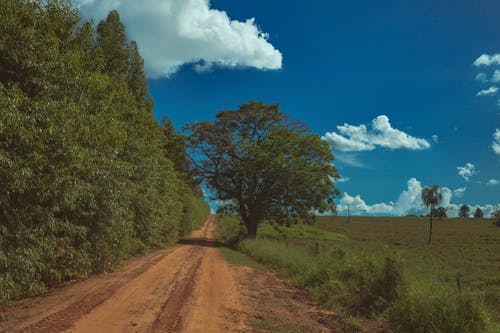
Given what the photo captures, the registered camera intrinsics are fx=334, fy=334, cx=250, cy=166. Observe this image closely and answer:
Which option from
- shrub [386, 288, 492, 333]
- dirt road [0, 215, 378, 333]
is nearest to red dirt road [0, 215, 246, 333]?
dirt road [0, 215, 378, 333]

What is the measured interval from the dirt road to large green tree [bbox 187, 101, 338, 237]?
56.1 feet

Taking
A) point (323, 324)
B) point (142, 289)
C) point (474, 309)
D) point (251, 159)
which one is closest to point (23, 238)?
point (142, 289)

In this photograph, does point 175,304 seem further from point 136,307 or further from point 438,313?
point 438,313

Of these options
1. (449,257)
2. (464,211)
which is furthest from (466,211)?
(449,257)

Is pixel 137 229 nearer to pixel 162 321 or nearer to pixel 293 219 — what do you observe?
pixel 162 321

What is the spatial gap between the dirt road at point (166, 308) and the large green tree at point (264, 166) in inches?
673

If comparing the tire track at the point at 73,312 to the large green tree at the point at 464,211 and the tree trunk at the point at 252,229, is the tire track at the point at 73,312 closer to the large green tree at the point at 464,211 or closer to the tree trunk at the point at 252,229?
the tree trunk at the point at 252,229

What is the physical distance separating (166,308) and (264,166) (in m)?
21.6

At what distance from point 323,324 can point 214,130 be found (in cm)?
2516

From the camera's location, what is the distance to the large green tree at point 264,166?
2875cm

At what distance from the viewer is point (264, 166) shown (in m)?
28.9

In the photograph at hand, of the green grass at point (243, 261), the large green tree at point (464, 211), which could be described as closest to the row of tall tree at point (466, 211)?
the large green tree at point (464, 211)

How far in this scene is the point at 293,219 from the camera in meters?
32.3

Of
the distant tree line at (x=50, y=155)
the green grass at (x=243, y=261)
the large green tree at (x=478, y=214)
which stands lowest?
the green grass at (x=243, y=261)
